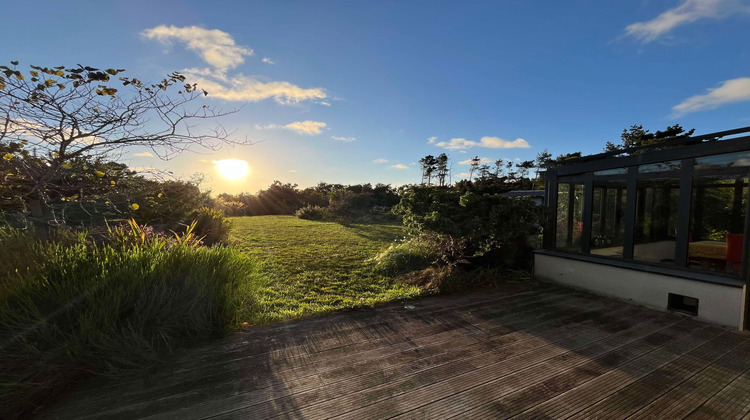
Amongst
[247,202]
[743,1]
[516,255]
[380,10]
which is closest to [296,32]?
[380,10]

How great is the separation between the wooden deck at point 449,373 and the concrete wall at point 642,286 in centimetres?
23

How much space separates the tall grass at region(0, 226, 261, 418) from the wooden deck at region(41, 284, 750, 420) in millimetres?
202

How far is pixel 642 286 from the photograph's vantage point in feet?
12.0

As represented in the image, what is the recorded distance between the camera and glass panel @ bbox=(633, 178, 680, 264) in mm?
3918

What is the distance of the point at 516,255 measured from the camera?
527cm

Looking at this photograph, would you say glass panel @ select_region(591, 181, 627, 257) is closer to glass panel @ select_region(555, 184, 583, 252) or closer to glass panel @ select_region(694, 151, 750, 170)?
glass panel @ select_region(555, 184, 583, 252)

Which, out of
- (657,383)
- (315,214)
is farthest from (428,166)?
(657,383)

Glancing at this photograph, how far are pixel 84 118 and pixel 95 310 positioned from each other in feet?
4.92

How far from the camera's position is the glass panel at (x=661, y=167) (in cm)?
352

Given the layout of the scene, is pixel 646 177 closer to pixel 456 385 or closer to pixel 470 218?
pixel 470 218

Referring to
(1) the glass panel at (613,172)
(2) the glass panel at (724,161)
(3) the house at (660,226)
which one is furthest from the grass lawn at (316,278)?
(2) the glass panel at (724,161)

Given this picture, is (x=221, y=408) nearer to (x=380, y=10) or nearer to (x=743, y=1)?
(x=380, y=10)

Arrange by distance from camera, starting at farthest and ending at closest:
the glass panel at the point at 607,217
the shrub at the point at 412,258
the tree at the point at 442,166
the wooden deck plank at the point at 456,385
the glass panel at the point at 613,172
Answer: the tree at the point at 442,166, the shrub at the point at 412,258, the glass panel at the point at 607,217, the glass panel at the point at 613,172, the wooden deck plank at the point at 456,385

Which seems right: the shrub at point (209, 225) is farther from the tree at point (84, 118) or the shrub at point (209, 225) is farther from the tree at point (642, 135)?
the tree at point (642, 135)
